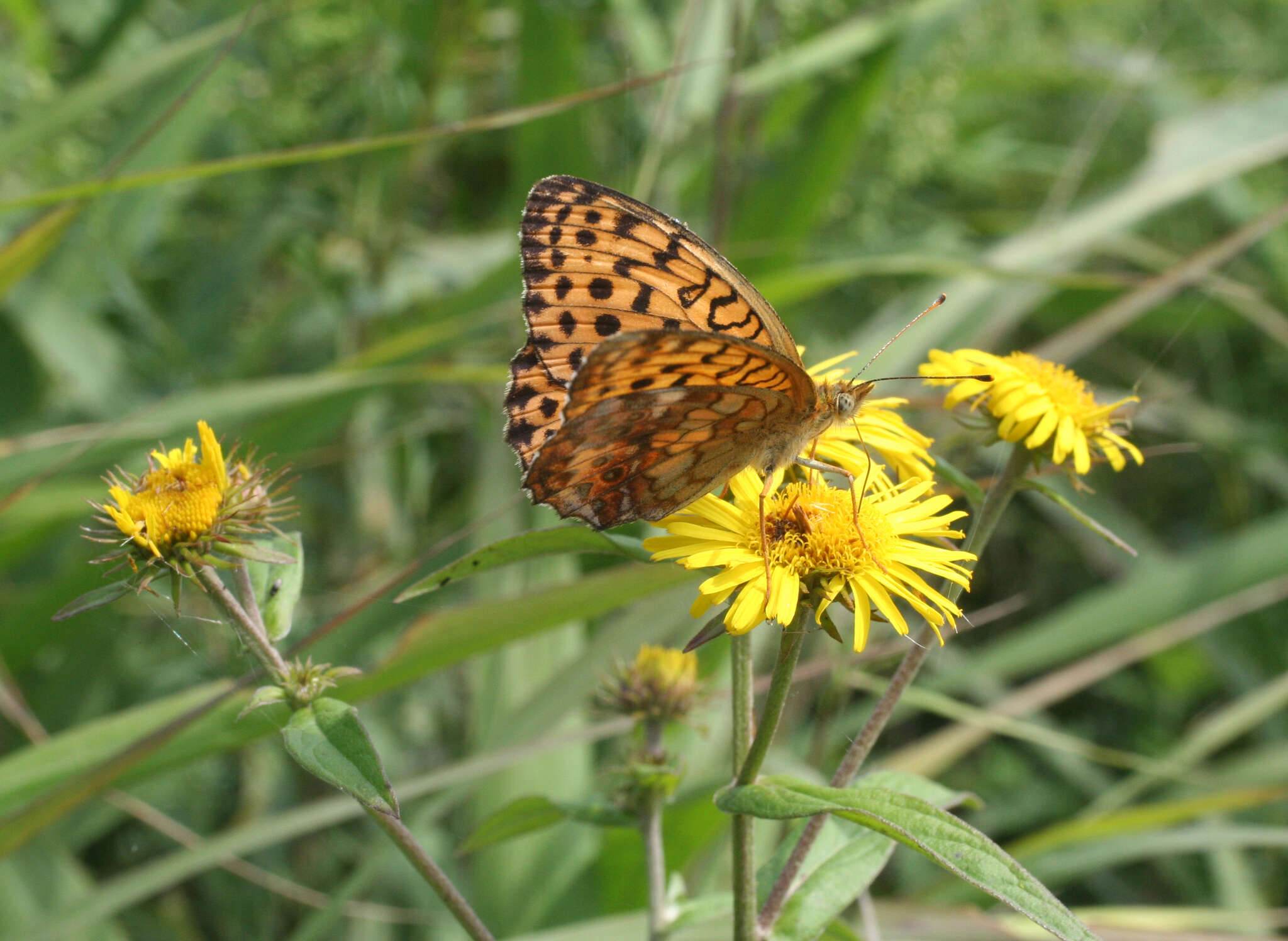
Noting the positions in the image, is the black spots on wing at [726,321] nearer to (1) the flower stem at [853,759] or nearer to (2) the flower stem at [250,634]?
(1) the flower stem at [853,759]

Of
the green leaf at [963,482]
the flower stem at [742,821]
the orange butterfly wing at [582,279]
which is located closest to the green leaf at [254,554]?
the orange butterfly wing at [582,279]

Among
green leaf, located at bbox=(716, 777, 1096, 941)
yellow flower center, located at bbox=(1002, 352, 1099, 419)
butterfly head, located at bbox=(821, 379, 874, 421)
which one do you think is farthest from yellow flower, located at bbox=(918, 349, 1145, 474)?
green leaf, located at bbox=(716, 777, 1096, 941)

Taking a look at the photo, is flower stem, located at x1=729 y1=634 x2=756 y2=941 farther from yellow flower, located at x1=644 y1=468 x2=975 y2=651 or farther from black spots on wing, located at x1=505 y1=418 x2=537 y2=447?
black spots on wing, located at x1=505 y1=418 x2=537 y2=447

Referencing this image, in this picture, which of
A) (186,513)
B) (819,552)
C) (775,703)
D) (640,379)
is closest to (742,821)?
(775,703)

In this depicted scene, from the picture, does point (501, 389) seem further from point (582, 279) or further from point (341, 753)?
point (341, 753)

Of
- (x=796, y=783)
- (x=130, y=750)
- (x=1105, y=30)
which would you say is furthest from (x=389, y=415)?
(x=1105, y=30)

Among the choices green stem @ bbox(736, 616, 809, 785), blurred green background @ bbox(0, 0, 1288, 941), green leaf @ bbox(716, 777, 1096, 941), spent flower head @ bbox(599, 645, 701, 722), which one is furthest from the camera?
blurred green background @ bbox(0, 0, 1288, 941)

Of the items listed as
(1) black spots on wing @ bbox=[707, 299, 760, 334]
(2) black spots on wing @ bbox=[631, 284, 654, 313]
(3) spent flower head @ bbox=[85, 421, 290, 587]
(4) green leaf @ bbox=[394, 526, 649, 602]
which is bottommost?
(4) green leaf @ bbox=[394, 526, 649, 602]
